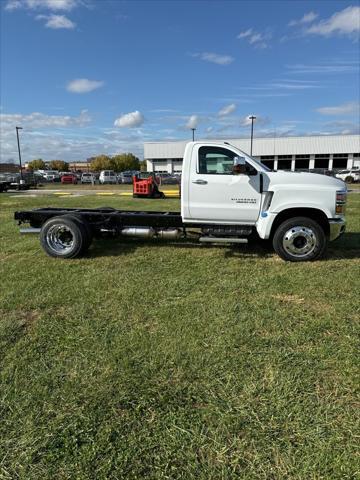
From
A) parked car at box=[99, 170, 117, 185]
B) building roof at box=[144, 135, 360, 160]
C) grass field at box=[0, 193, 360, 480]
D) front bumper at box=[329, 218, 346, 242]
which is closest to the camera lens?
grass field at box=[0, 193, 360, 480]

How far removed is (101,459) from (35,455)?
0.41 m

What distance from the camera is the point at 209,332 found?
3.83 m

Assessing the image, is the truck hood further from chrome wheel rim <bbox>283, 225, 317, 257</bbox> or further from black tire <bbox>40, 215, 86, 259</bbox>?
black tire <bbox>40, 215, 86, 259</bbox>

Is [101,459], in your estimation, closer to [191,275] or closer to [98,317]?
[98,317]

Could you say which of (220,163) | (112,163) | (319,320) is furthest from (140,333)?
(112,163)

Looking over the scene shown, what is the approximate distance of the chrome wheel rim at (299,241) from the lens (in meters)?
6.23

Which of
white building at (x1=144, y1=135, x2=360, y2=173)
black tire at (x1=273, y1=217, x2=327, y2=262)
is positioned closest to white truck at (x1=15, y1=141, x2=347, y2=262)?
black tire at (x1=273, y1=217, x2=327, y2=262)

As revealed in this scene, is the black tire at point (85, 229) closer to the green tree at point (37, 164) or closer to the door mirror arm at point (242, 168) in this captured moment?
the door mirror arm at point (242, 168)

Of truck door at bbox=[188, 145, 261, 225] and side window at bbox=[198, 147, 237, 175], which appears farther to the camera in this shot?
side window at bbox=[198, 147, 237, 175]

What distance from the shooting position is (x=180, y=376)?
3121 millimetres

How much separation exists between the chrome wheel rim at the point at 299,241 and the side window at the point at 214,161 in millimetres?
1464

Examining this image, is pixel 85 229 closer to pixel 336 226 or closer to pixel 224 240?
pixel 224 240

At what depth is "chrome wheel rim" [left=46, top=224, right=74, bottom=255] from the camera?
6.75 meters

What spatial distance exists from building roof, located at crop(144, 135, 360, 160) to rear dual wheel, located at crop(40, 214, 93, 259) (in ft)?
233
